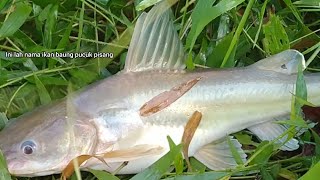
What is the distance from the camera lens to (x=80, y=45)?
266 centimetres

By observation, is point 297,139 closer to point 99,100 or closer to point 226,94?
point 226,94

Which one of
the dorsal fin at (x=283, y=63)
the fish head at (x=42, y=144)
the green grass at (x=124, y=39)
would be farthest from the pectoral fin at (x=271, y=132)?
the fish head at (x=42, y=144)

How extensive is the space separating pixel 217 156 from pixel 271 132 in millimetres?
220

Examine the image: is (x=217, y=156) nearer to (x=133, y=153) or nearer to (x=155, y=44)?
(x=133, y=153)

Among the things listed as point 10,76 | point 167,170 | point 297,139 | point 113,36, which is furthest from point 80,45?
point 297,139

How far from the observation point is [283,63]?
246cm

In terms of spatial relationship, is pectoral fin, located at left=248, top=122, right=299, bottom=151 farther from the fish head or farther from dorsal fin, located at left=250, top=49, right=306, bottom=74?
the fish head

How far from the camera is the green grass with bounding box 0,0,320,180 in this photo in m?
2.50

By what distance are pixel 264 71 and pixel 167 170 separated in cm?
50

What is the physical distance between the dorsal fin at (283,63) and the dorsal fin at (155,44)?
0.29 metres

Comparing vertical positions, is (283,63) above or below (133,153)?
Result: above

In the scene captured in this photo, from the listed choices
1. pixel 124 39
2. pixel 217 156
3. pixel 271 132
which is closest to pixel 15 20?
pixel 124 39

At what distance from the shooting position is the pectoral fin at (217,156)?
244cm

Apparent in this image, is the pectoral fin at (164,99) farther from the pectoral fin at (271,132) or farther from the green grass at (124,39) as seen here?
the pectoral fin at (271,132)
